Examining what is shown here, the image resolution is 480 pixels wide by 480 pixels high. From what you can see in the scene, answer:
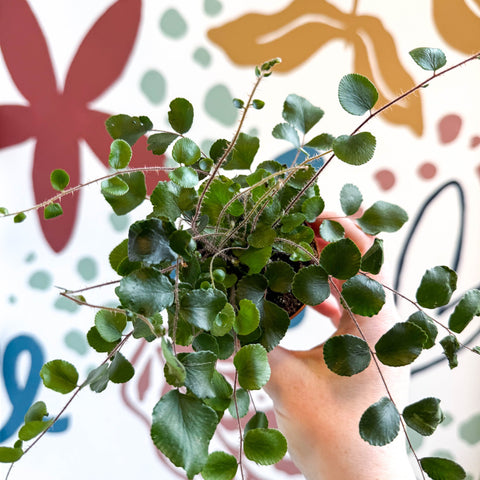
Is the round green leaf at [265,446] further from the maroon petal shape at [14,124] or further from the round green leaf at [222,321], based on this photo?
the maroon petal shape at [14,124]

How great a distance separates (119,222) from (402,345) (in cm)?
60

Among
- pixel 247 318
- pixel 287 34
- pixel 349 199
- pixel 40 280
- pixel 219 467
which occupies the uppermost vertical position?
pixel 287 34

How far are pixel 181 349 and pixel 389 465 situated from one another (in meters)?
0.42

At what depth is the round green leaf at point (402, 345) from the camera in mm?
361

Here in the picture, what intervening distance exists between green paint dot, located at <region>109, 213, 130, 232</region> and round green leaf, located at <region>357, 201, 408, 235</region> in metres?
0.50

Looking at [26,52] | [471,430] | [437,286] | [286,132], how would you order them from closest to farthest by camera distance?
[437,286], [286,132], [26,52], [471,430]

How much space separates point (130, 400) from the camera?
2.82ft

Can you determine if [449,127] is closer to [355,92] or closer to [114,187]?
[355,92]

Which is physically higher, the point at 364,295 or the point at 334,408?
the point at 364,295

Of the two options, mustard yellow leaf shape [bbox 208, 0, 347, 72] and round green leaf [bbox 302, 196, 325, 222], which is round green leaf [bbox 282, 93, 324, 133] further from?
mustard yellow leaf shape [bbox 208, 0, 347, 72]

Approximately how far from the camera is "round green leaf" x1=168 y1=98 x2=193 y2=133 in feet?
1.48

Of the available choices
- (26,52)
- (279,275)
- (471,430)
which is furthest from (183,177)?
(471,430)

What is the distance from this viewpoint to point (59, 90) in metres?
0.80

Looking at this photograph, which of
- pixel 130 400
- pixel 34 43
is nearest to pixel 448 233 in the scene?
pixel 130 400
